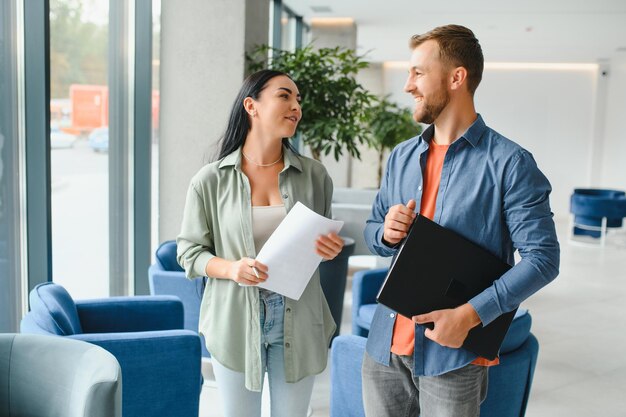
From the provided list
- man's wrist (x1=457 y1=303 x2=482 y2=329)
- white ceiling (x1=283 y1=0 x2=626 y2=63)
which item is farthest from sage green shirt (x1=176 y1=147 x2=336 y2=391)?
white ceiling (x1=283 y1=0 x2=626 y2=63)

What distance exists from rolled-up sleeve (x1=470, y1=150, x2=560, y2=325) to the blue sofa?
42.1 inches

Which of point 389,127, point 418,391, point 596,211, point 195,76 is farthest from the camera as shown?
point 596,211

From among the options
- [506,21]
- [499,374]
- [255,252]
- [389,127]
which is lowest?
[499,374]

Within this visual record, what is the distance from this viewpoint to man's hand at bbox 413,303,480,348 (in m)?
1.64

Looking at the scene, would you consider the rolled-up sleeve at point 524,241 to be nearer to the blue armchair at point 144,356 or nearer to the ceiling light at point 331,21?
the blue armchair at point 144,356

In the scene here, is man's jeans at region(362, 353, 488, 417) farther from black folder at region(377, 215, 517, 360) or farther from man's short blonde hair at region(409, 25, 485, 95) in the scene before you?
man's short blonde hair at region(409, 25, 485, 95)

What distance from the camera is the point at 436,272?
167cm

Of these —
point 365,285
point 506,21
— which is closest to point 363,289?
point 365,285

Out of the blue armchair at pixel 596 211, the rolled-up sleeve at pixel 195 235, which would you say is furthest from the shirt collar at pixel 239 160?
the blue armchair at pixel 596 211

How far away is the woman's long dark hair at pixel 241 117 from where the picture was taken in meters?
2.29

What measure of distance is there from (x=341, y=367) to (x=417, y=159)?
1.40m

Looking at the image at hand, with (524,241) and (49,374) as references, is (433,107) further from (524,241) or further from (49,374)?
(49,374)

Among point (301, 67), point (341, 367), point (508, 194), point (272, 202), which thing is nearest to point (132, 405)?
point (341, 367)

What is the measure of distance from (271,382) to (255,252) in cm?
43
